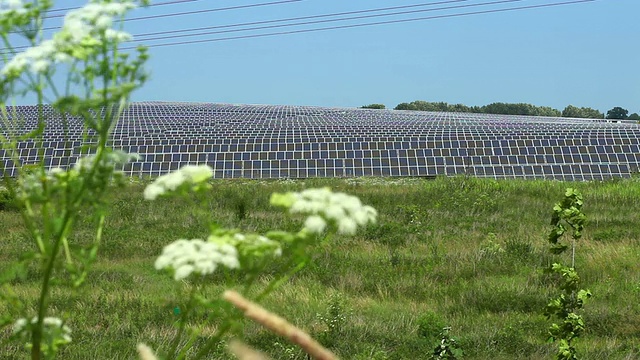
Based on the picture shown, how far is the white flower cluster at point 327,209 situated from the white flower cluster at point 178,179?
43 cm

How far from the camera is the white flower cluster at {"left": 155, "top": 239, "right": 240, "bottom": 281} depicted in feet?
9.18

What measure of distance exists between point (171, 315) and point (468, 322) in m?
3.35

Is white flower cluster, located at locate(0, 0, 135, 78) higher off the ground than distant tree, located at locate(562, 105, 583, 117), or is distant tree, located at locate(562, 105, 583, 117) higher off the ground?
white flower cluster, located at locate(0, 0, 135, 78)

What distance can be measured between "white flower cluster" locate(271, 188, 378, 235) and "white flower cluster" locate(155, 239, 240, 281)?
249 millimetres

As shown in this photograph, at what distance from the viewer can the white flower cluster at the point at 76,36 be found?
316 centimetres

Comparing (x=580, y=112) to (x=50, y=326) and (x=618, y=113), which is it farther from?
(x=50, y=326)

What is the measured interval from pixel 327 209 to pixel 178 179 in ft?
2.17

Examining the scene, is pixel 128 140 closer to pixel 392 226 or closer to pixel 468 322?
pixel 392 226

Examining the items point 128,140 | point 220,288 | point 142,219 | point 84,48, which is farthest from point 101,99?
point 128,140

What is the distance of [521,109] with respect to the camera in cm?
9044

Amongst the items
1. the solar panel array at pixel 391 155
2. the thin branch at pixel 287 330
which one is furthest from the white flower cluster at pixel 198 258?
the solar panel array at pixel 391 155

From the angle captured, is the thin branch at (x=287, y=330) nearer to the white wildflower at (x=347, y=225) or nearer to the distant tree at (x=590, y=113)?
the white wildflower at (x=347, y=225)

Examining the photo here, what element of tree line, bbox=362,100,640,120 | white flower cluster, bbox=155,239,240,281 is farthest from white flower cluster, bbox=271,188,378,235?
tree line, bbox=362,100,640,120

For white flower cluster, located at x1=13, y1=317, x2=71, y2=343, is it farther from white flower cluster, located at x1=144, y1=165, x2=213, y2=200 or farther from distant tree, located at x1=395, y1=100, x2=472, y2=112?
distant tree, located at x1=395, y1=100, x2=472, y2=112
